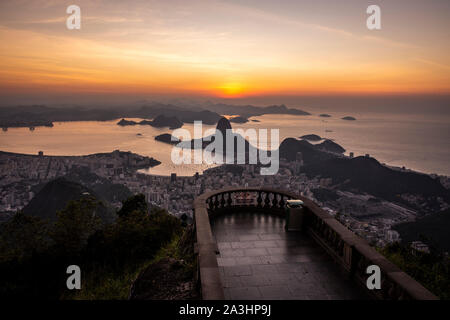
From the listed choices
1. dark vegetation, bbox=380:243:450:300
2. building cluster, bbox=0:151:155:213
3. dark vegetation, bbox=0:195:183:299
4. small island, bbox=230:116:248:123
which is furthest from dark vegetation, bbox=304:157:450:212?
small island, bbox=230:116:248:123

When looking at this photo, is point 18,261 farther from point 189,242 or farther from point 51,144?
point 51,144

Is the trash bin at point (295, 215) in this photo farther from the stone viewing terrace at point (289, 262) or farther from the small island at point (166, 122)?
the small island at point (166, 122)

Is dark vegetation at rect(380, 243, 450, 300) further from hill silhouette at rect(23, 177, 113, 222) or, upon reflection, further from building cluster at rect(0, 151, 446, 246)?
hill silhouette at rect(23, 177, 113, 222)

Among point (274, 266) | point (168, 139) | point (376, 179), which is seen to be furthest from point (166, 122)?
point (274, 266)

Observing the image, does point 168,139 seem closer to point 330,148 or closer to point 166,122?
point 166,122

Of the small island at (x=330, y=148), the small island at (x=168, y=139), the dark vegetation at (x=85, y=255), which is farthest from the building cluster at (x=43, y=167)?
the dark vegetation at (x=85, y=255)
